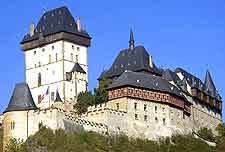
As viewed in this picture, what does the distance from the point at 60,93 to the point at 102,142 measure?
78.7 ft

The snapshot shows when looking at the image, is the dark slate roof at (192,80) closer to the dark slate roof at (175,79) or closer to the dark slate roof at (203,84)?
the dark slate roof at (203,84)

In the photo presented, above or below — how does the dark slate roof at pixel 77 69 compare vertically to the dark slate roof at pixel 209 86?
above

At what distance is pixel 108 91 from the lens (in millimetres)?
103812

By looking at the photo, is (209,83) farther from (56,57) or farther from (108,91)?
(108,91)

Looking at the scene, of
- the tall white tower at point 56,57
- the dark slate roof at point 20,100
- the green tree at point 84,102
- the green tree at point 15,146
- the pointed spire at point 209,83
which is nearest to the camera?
the green tree at point 15,146

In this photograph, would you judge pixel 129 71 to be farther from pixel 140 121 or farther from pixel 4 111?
pixel 4 111

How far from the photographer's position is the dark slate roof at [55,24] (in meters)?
121

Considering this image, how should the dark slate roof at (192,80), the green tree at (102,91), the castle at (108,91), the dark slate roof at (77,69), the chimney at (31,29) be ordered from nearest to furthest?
the castle at (108,91), the green tree at (102,91), the dark slate roof at (192,80), the dark slate roof at (77,69), the chimney at (31,29)

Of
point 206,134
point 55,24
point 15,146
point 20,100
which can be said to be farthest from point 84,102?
point 15,146

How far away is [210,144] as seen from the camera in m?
108

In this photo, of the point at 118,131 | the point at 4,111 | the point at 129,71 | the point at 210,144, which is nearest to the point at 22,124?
the point at 4,111

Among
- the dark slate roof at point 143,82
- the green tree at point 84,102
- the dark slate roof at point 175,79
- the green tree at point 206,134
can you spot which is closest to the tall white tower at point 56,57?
the green tree at point 84,102

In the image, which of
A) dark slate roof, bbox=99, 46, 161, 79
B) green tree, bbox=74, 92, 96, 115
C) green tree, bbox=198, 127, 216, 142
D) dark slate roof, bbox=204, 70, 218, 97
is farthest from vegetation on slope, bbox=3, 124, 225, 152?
dark slate roof, bbox=204, 70, 218, 97


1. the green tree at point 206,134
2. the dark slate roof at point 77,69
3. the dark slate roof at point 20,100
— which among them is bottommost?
the green tree at point 206,134
